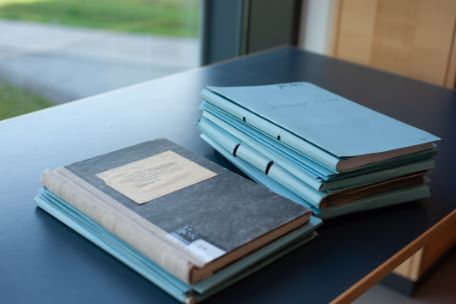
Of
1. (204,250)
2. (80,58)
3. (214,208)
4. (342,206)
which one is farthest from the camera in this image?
(80,58)

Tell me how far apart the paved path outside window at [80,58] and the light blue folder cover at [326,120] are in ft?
4.94

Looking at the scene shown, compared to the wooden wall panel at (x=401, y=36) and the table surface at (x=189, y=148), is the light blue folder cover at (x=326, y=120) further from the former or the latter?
the wooden wall panel at (x=401, y=36)

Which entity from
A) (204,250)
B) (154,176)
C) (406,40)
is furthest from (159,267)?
(406,40)

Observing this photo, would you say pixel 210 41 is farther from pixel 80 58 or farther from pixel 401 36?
pixel 401 36

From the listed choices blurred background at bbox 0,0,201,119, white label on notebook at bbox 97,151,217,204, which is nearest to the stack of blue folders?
white label on notebook at bbox 97,151,217,204

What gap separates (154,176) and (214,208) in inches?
5.0

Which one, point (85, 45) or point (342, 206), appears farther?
point (85, 45)

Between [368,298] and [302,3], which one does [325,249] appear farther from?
[302,3]

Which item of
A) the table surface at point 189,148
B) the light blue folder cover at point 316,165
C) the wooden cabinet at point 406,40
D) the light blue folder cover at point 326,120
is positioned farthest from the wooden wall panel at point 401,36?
the light blue folder cover at point 316,165

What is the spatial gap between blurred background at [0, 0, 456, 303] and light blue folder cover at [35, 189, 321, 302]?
1.13 metres

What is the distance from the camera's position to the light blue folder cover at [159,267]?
0.79m

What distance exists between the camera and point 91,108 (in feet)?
4.51

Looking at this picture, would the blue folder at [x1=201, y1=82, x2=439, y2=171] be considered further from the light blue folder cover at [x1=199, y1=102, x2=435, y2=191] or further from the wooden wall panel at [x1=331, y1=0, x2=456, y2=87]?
the wooden wall panel at [x1=331, y1=0, x2=456, y2=87]

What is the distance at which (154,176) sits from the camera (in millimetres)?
972
